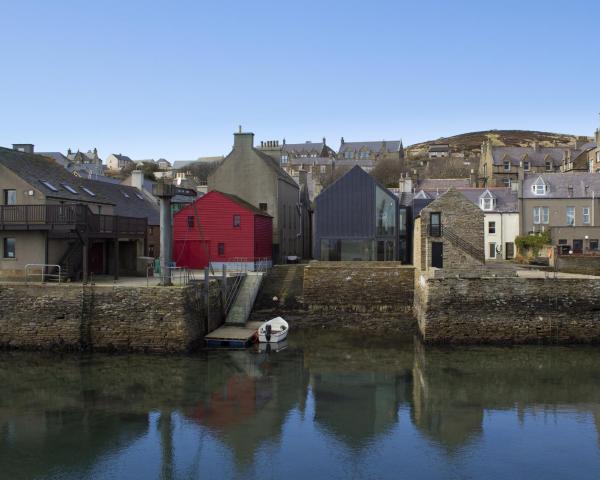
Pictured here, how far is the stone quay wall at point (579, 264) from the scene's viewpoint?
37844mm

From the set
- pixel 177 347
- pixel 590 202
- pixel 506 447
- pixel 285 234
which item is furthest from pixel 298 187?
pixel 506 447

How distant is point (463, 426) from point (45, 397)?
13.2m

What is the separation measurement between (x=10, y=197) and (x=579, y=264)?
3294cm

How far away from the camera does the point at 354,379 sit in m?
21.9

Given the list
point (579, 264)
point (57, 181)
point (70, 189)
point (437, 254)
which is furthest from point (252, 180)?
point (579, 264)

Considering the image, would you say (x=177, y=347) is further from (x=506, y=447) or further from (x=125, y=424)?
(x=506, y=447)

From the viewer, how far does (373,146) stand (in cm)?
12350

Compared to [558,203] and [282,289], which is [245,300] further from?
[558,203]

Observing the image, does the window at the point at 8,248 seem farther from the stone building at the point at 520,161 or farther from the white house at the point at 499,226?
the stone building at the point at 520,161

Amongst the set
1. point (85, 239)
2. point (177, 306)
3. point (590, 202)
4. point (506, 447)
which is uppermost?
point (590, 202)

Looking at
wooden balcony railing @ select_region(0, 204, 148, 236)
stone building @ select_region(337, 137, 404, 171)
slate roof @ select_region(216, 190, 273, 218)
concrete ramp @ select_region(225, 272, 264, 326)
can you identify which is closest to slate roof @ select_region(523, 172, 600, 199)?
slate roof @ select_region(216, 190, 273, 218)

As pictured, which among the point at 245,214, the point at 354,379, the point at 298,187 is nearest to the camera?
the point at 354,379

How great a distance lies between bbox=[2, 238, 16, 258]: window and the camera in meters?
28.5

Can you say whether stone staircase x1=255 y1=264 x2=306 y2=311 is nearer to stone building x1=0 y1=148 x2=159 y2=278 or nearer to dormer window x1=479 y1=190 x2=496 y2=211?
stone building x1=0 y1=148 x2=159 y2=278
